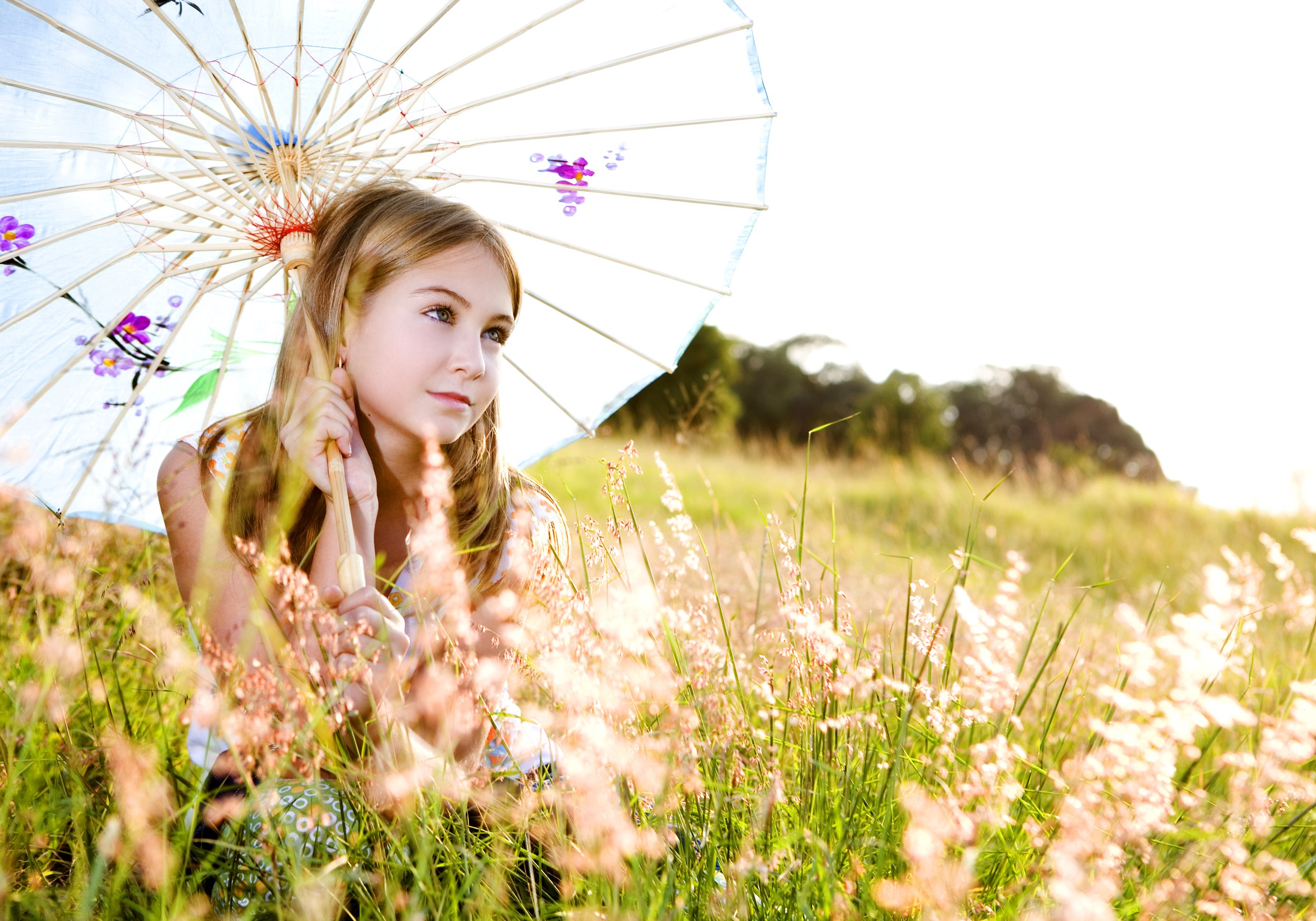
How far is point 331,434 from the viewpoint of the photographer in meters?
1.94

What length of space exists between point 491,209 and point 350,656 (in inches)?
60.3

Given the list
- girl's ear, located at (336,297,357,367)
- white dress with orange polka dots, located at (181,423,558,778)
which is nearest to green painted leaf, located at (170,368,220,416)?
white dress with orange polka dots, located at (181,423,558,778)

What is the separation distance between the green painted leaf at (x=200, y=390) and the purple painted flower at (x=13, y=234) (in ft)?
1.73

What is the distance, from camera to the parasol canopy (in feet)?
6.87

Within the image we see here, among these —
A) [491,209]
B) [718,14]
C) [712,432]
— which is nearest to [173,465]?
[491,209]

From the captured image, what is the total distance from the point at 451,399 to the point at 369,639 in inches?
30.1

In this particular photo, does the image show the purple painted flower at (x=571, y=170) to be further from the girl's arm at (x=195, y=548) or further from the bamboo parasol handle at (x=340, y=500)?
the girl's arm at (x=195, y=548)

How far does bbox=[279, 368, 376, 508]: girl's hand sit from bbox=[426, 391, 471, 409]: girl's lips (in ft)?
0.67

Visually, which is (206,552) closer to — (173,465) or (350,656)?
(350,656)

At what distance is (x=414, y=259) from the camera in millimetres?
2281

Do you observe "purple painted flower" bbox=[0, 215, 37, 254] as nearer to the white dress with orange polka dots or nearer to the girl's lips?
the white dress with orange polka dots

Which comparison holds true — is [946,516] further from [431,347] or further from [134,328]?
[134,328]

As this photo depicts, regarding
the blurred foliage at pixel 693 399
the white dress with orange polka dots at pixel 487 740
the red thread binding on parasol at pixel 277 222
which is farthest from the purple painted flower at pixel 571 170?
the white dress with orange polka dots at pixel 487 740

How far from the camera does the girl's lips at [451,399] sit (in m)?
2.17
